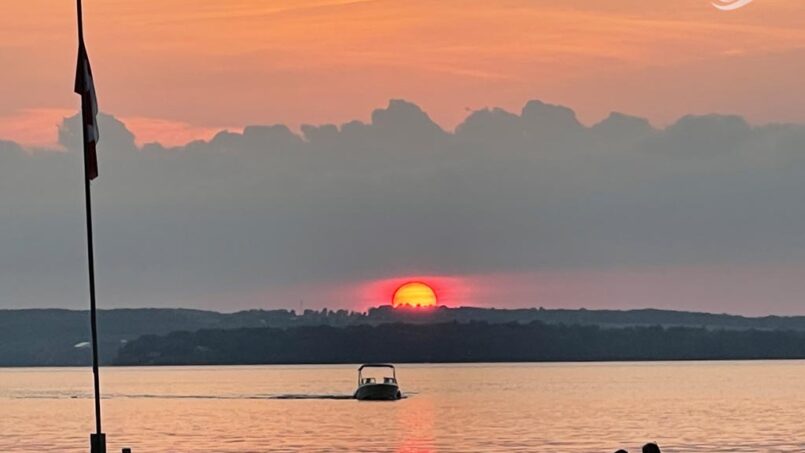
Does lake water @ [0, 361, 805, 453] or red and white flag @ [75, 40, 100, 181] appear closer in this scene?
red and white flag @ [75, 40, 100, 181]

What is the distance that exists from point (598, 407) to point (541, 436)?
140 ft

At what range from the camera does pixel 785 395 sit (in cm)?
15575

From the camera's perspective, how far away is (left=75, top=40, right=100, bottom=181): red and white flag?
88.5ft

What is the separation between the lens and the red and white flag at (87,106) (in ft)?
88.5

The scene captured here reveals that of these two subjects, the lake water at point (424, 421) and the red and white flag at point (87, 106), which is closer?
the red and white flag at point (87, 106)

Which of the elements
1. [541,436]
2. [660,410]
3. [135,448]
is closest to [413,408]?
[660,410]

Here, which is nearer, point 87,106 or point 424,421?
point 87,106

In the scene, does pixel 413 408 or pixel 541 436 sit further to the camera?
pixel 413 408

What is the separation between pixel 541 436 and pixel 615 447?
979 cm

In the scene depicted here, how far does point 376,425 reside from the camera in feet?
345

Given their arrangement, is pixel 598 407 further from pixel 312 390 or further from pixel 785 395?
pixel 312 390

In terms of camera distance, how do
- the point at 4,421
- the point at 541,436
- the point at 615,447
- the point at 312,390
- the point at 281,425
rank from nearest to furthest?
the point at 615,447 → the point at 541,436 → the point at 281,425 → the point at 4,421 → the point at 312,390

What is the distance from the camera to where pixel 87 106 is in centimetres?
2708

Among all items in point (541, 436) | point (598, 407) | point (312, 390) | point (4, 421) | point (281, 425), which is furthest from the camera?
point (312, 390)
